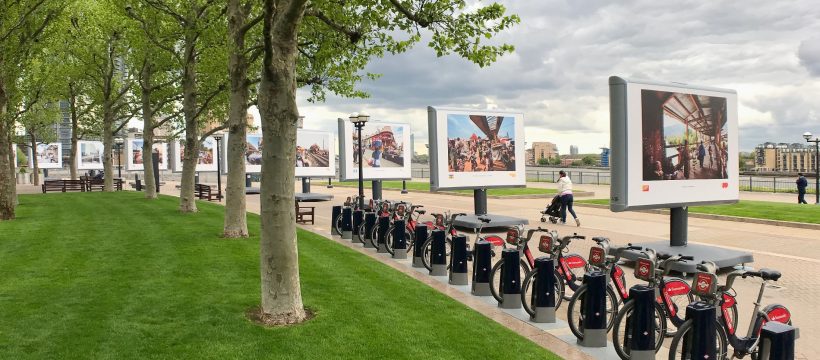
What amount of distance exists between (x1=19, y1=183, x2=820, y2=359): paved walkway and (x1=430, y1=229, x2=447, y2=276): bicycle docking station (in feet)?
0.93

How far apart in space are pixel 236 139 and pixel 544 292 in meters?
8.91

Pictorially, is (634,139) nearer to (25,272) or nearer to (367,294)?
(367,294)

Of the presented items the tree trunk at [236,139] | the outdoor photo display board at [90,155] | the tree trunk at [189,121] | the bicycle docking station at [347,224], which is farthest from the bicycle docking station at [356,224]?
the outdoor photo display board at [90,155]

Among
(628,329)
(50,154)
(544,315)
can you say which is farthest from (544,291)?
(50,154)

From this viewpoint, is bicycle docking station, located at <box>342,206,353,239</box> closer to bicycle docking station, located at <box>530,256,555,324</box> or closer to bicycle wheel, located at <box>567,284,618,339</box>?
bicycle docking station, located at <box>530,256,555,324</box>

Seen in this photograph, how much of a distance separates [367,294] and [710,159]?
809 centimetres

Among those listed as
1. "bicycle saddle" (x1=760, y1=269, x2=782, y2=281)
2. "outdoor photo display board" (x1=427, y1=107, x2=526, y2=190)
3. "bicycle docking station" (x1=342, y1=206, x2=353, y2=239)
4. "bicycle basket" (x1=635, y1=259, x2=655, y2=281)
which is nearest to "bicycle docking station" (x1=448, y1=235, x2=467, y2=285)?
"bicycle basket" (x1=635, y1=259, x2=655, y2=281)

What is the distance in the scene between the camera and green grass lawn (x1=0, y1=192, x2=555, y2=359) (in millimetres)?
5977

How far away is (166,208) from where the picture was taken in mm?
22031

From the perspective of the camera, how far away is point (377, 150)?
83.4 ft

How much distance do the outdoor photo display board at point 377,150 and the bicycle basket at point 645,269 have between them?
18.8 meters

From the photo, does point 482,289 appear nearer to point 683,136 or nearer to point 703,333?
point 703,333

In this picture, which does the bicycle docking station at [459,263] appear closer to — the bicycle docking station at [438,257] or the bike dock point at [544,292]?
the bicycle docking station at [438,257]

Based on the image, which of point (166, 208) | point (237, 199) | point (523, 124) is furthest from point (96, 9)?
point (523, 124)
